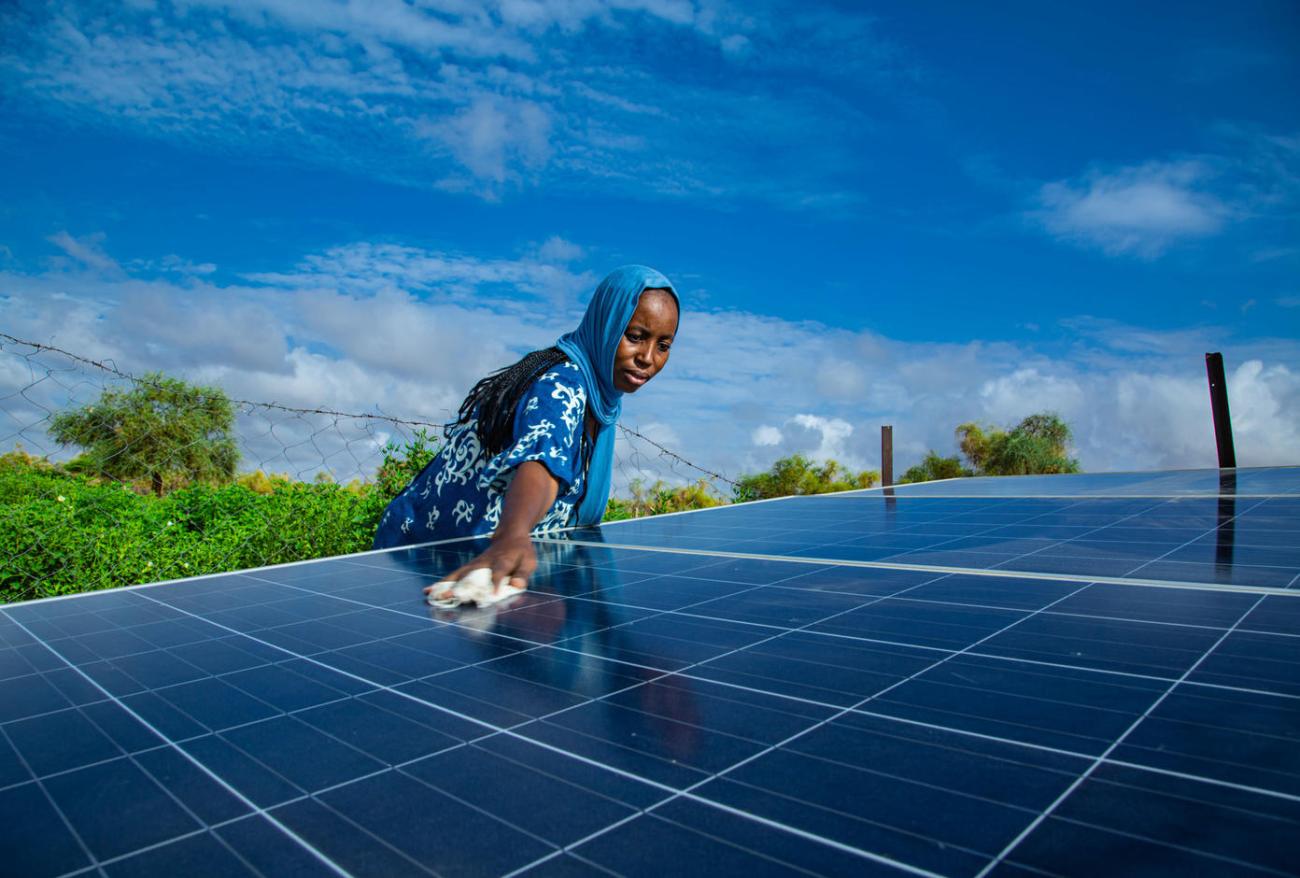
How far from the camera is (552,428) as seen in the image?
3750mm

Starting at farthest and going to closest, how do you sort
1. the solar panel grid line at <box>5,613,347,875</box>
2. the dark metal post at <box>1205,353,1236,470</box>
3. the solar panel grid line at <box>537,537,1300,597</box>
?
the dark metal post at <box>1205,353,1236,470</box>
the solar panel grid line at <box>537,537,1300,597</box>
the solar panel grid line at <box>5,613,347,875</box>

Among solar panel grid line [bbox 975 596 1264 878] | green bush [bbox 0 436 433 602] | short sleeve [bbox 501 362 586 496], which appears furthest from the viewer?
green bush [bbox 0 436 433 602]

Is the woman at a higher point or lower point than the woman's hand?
higher

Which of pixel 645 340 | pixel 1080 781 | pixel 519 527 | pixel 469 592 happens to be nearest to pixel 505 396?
pixel 645 340

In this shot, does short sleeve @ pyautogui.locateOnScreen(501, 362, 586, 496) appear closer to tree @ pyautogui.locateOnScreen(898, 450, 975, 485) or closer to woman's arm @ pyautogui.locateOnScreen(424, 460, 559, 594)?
woman's arm @ pyautogui.locateOnScreen(424, 460, 559, 594)

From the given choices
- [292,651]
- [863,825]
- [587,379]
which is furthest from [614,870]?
[587,379]

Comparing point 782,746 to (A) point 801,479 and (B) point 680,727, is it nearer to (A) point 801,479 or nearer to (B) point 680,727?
(B) point 680,727

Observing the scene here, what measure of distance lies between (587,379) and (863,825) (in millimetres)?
3380

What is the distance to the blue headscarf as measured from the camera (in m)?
4.20

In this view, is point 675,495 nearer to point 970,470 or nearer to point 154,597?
point 154,597

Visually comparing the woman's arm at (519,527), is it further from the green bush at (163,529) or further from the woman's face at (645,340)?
the green bush at (163,529)

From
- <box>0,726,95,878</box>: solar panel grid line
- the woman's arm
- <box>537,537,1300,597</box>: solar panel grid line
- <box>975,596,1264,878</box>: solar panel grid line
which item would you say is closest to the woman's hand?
the woman's arm

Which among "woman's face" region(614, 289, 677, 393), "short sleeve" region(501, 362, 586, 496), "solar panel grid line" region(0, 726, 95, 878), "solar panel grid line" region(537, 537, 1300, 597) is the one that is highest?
"woman's face" region(614, 289, 677, 393)

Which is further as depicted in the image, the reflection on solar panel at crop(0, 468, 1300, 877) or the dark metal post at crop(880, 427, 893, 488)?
the dark metal post at crop(880, 427, 893, 488)
